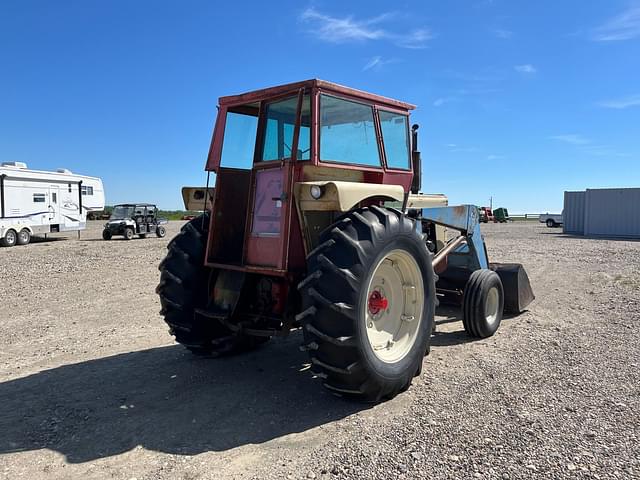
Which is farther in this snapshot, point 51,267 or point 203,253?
point 51,267

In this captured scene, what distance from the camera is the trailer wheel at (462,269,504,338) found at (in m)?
6.42

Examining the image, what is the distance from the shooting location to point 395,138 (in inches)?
220

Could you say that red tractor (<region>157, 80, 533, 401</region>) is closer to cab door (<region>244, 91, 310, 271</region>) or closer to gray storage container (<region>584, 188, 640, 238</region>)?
cab door (<region>244, 91, 310, 271</region>)

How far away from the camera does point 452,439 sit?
3672 millimetres

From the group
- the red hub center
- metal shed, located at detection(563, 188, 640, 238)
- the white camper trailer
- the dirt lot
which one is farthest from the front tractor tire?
metal shed, located at detection(563, 188, 640, 238)

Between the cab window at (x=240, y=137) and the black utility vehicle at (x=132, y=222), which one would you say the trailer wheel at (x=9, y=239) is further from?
the cab window at (x=240, y=137)

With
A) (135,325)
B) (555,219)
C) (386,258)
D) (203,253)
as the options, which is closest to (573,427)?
(386,258)

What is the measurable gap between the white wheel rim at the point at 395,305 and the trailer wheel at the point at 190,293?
1544 millimetres

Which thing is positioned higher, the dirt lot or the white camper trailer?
the white camper trailer

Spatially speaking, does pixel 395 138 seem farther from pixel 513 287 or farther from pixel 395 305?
pixel 513 287

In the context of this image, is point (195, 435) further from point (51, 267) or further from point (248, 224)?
point (51, 267)

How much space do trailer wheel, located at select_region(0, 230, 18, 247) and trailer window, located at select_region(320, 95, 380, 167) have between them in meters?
20.9

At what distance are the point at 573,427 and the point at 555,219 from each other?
43716 mm

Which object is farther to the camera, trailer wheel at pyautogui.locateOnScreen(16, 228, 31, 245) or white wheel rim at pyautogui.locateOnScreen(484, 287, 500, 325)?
trailer wheel at pyautogui.locateOnScreen(16, 228, 31, 245)
